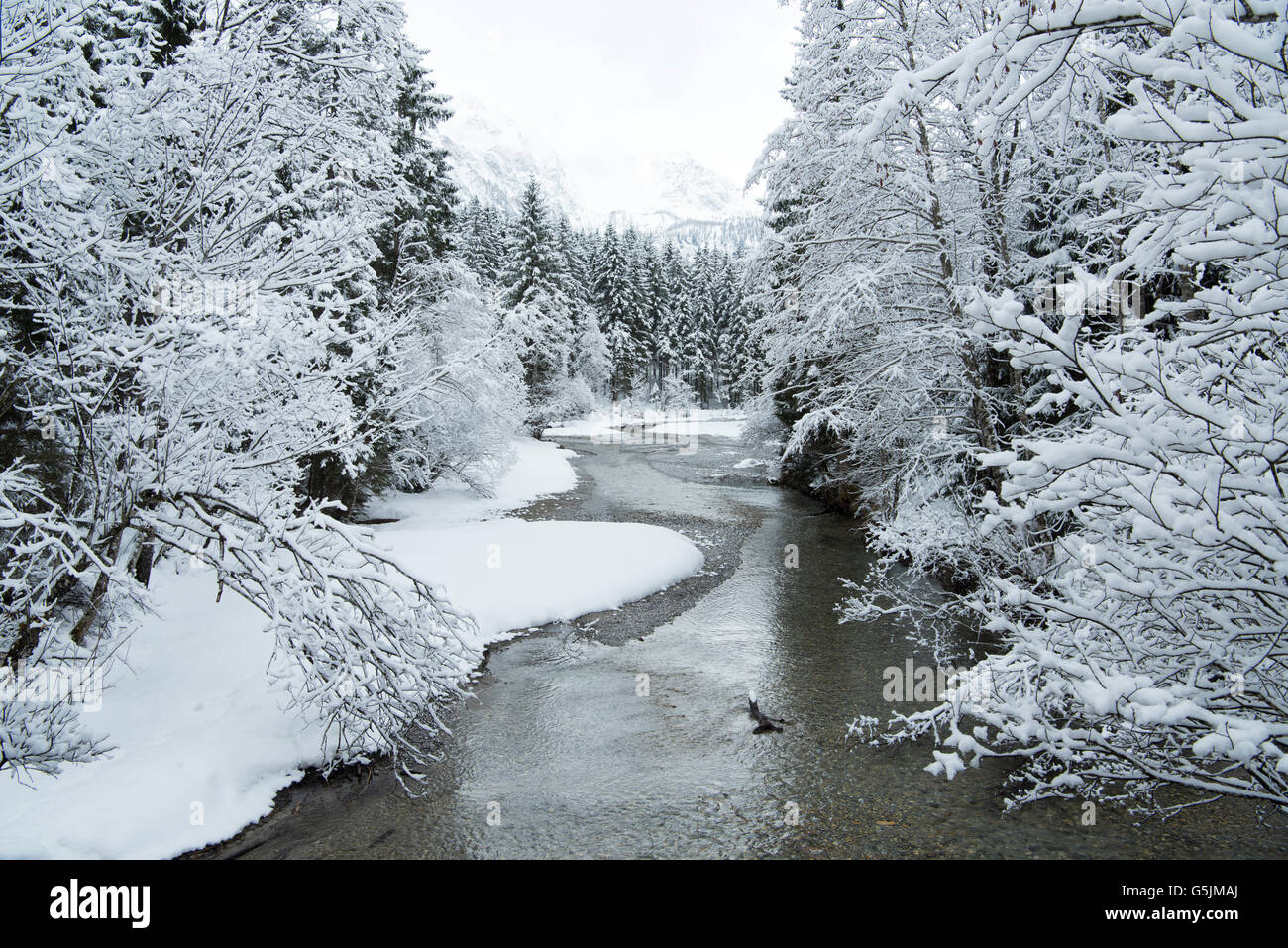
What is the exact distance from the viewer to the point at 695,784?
646 cm

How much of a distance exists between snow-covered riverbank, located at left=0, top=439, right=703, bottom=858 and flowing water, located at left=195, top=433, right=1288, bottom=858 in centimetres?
47

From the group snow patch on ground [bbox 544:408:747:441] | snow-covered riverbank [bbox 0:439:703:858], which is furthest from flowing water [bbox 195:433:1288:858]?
snow patch on ground [bbox 544:408:747:441]

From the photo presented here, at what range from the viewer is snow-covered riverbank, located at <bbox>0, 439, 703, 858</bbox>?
5.11 metres

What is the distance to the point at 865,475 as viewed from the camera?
1644 centimetres

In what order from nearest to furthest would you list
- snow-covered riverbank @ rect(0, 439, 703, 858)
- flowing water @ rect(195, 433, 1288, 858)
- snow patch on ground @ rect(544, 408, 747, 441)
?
1. snow-covered riverbank @ rect(0, 439, 703, 858)
2. flowing water @ rect(195, 433, 1288, 858)
3. snow patch on ground @ rect(544, 408, 747, 441)

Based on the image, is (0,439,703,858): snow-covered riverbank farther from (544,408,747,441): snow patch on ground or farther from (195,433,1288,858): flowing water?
(544,408,747,441): snow patch on ground

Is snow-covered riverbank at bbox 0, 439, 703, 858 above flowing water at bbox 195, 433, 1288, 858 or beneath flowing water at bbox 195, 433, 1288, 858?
above

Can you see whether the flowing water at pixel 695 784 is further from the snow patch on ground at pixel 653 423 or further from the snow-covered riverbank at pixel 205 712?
the snow patch on ground at pixel 653 423

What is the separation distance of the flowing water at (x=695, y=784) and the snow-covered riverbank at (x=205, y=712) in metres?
0.47

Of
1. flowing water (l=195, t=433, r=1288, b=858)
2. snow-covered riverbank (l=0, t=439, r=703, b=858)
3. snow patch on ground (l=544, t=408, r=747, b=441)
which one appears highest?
snow patch on ground (l=544, t=408, r=747, b=441)

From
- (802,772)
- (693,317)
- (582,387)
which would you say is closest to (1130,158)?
(802,772)
